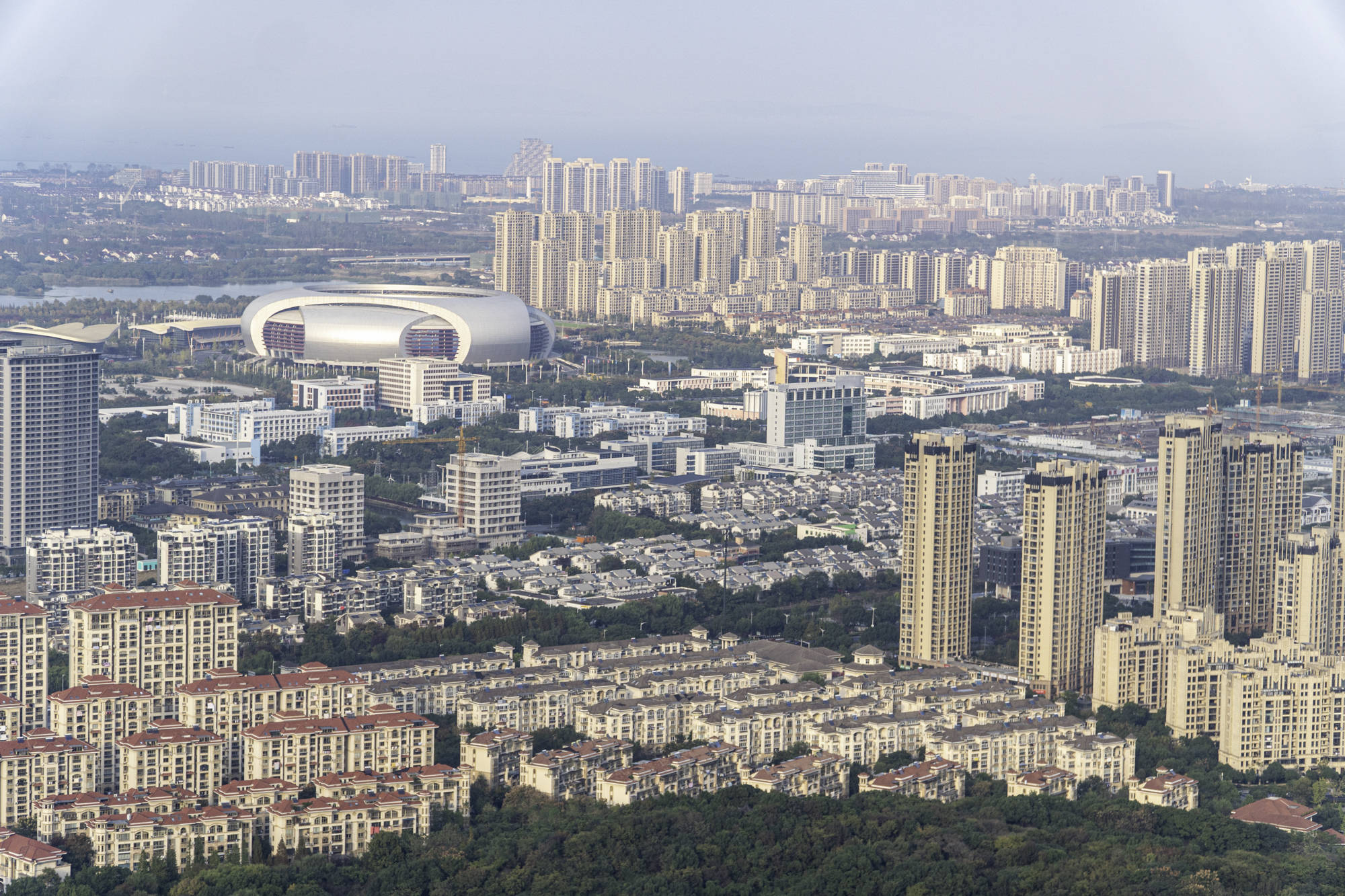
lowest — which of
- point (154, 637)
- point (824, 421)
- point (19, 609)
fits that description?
point (154, 637)

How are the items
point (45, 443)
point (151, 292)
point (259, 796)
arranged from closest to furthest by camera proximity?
point (259, 796) → point (45, 443) → point (151, 292)

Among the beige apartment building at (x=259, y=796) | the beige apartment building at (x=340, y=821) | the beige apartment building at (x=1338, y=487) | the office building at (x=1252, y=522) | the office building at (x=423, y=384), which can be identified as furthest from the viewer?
the office building at (x=423, y=384)

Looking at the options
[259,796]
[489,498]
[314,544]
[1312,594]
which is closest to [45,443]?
[314,544]

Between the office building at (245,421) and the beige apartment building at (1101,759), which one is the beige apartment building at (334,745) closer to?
the beige apartment building at (1101,759)

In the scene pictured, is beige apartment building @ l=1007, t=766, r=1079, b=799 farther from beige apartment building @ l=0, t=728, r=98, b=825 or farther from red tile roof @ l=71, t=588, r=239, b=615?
beige apartment building @ l=0, t=728, r=98, b=825

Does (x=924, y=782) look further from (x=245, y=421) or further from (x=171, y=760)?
(x=245, y=421)

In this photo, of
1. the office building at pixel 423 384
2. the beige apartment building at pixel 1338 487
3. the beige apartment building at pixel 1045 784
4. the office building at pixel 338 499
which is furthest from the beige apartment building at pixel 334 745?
the office building at pixel 423 384

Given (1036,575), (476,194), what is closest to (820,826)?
(1036,575)
